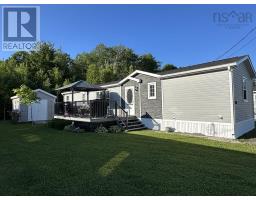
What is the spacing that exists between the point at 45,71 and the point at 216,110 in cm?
2855

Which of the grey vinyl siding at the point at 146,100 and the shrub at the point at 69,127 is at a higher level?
the grey vinyl siding at the point at 146,100

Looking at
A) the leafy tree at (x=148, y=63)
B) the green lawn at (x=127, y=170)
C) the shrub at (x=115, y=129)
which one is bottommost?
the green lawn at (x=127, y=170)

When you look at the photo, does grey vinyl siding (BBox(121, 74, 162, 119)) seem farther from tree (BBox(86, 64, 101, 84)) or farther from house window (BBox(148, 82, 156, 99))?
tree (BBox(86, 64, 101, 84))

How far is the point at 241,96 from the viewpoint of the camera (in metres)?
12.0

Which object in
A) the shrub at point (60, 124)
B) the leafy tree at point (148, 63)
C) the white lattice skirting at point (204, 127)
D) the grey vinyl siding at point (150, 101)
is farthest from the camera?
the leafy tree at point (148, 63)

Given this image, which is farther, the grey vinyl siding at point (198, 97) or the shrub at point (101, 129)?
the shrub at point (101, 129)

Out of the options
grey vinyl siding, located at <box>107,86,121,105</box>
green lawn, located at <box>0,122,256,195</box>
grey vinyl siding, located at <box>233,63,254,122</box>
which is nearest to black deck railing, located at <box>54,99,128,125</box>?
grey vinyl siding, located at <box>107,86,121,105</box>

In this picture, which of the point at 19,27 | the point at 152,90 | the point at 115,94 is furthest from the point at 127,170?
the point at 115,94

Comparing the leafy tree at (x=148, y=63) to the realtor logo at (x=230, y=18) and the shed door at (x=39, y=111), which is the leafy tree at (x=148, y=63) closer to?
the shed door at (x=39, y=111)

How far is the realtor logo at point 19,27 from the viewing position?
38.5 feet

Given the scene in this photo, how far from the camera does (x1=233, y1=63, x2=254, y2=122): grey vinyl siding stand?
11077 mm

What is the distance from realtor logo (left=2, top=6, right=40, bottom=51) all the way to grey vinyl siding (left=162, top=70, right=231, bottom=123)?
25.0 ft

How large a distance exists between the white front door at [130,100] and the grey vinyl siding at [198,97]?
2.53 meters

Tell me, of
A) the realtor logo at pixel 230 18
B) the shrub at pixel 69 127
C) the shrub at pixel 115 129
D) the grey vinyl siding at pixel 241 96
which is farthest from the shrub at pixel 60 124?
the realtor logo at pixel 230 18
